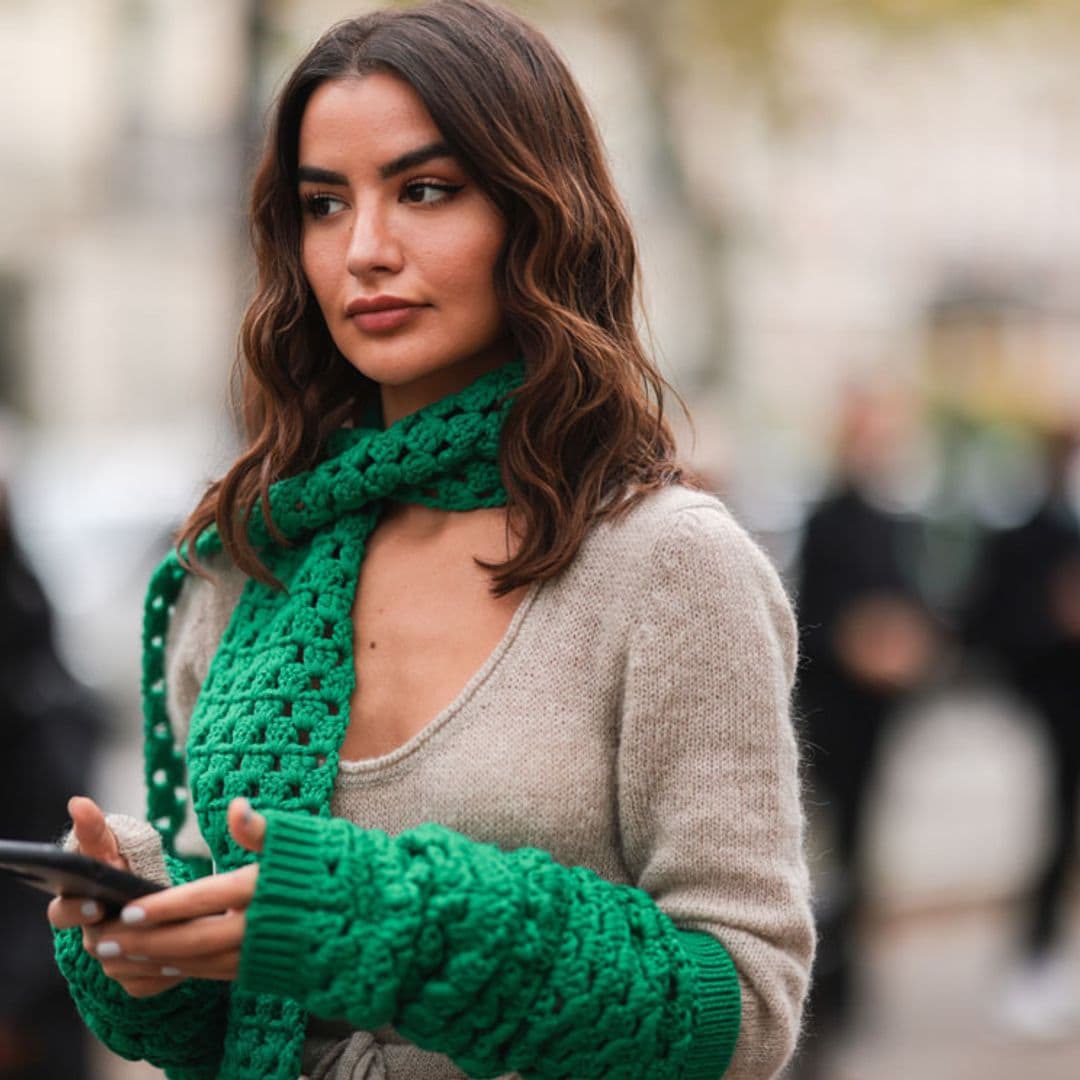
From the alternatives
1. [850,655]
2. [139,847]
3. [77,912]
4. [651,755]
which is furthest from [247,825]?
[850,655]

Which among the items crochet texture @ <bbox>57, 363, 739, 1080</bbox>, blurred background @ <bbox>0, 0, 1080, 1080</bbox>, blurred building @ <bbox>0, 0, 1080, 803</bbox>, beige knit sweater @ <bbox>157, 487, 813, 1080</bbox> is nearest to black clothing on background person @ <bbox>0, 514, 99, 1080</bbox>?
blurred background @ <bbox>0, 0, 1080, 1080</bbox>

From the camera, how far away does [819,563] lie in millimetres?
6727

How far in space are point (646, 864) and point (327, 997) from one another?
46 cm

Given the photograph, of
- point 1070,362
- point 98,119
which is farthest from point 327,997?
point 1070,362

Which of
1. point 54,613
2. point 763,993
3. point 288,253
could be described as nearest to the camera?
point 763,993

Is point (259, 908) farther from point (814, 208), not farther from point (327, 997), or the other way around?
point (814, 208)

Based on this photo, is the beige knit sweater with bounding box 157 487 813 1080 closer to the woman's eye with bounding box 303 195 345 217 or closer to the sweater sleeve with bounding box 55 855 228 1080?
the sweater sleeve with bounding box 55 855 228 1080

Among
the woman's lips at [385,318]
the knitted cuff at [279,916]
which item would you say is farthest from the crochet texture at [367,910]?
the woman's lips at [385,318]

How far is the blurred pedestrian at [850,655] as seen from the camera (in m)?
6.51

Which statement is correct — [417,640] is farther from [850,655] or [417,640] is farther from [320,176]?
[850,655]

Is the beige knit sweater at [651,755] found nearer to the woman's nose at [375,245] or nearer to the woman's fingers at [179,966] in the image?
the woman's fingers at [179,966]

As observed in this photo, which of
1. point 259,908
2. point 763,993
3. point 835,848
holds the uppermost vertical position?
point 259,908

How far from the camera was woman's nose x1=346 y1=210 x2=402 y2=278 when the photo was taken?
2184 mm

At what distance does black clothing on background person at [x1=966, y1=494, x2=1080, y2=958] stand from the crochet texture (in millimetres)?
5446
